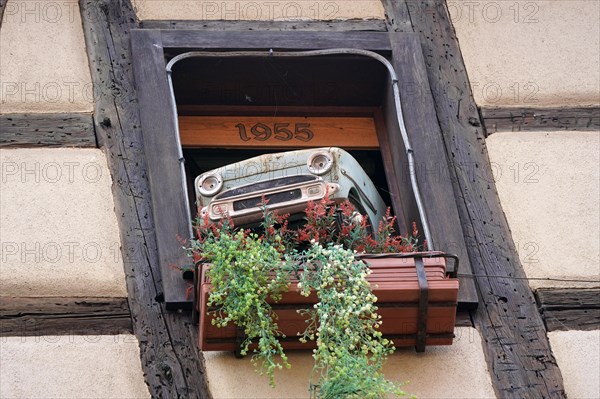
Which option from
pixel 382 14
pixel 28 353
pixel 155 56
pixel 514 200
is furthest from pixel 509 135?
pixel 28 353

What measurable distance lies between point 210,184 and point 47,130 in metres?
0.65

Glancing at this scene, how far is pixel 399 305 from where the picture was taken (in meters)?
4.23

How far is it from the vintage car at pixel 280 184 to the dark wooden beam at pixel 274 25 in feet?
2.43

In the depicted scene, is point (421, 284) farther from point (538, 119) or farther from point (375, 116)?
point (375, 116)

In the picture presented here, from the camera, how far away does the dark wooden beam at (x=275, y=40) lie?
518 centimetres

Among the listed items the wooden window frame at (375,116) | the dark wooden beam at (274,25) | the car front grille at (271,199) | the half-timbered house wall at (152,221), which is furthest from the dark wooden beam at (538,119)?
the car front grille at (271,199)

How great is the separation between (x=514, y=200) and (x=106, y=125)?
150 cm

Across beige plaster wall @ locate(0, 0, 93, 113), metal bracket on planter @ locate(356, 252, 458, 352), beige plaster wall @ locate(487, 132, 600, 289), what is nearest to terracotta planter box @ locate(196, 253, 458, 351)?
metal bracket on planter @ locate(356, 252, 458, 352)

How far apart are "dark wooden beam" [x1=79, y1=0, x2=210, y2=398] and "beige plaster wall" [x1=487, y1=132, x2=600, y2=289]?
4.04ft

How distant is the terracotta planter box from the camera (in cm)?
420

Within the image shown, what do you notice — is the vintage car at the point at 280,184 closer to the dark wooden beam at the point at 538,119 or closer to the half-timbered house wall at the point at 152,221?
the half-timbered house wall at the point at 152,221

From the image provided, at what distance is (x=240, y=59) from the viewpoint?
5.21 meters

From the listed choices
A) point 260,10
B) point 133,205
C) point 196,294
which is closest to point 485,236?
point 196,294

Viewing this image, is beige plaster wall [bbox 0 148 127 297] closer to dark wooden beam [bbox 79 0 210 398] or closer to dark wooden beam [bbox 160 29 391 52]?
dark wooden beam [bbox 79 0 210 398]
